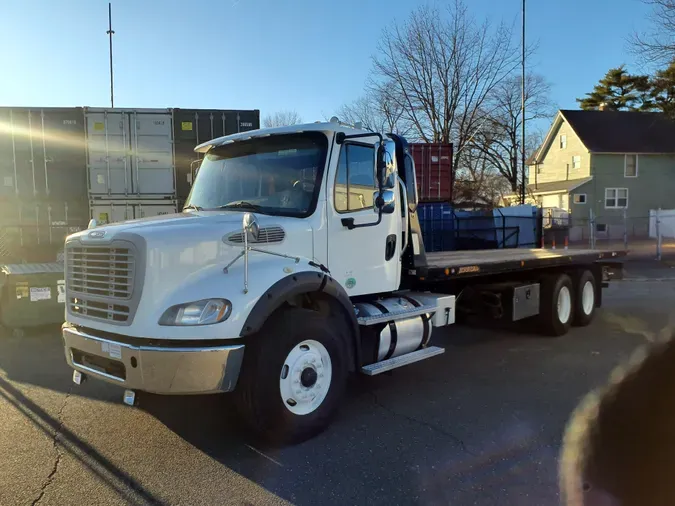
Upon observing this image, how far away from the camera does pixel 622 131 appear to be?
37.2 m

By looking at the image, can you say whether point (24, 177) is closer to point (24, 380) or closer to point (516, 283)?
point (24, 380)

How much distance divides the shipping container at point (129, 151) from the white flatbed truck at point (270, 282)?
6777mm

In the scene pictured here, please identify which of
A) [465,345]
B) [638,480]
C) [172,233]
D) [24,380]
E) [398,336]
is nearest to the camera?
[638,480]

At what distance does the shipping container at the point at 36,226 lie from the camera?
11.3 m

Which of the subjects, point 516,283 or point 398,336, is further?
point 516,283

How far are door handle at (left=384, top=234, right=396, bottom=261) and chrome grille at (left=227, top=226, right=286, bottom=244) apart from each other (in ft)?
4.79

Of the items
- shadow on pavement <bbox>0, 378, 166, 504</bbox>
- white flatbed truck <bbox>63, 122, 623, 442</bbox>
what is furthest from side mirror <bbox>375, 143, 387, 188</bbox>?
shadow on pavement <bbox>0, 378, 166, 504</bbox>

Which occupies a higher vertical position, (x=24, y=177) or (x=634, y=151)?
(x=634, y=151)

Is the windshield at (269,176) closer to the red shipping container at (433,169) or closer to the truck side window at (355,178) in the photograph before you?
the truck side window at (355,178)

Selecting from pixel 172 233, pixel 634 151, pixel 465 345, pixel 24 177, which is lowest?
pixel 465 345

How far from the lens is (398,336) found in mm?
5438

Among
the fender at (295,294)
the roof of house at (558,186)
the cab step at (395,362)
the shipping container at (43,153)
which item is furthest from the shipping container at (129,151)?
the roof of house at (558,186)

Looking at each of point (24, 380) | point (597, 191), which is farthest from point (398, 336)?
point (597, 191)

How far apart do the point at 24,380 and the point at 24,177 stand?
284 inches
